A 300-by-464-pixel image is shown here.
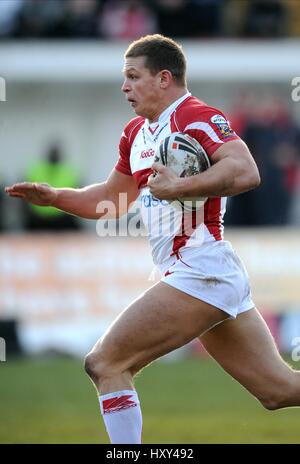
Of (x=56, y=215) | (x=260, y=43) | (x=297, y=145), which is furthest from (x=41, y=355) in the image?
(x=260, y=43)

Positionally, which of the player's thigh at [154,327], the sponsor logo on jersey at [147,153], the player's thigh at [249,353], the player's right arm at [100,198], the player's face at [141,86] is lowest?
the player's thigh at [249,353]

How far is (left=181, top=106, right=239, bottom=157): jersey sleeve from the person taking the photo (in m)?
6.47

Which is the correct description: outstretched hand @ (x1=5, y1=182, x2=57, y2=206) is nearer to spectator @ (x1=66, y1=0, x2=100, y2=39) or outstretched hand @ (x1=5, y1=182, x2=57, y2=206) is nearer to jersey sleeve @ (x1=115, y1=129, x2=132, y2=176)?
jersey sleeve @ (x1=115, y1=129, x2=132, y2=176)

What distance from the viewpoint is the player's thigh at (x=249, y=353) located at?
6.78m

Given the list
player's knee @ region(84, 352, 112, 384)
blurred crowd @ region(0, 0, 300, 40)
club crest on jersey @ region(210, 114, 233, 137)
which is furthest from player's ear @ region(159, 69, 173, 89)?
blurred crowd @ region(0, 0, 300, 40)

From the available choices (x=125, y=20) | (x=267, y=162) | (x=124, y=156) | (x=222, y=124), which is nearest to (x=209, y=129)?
(x=222, y=124)

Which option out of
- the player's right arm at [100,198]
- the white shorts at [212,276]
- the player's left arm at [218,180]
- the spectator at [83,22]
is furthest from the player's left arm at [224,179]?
the spectator at [83,22]

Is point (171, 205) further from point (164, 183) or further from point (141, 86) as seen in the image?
point (141, 86)

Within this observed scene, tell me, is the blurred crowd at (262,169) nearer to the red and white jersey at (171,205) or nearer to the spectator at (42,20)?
the spectator at (42,20)

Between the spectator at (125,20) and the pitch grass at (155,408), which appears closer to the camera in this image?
the pitch grass at (155,408)

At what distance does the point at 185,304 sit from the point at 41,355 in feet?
29.7

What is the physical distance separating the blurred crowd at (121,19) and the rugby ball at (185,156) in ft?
46.7
